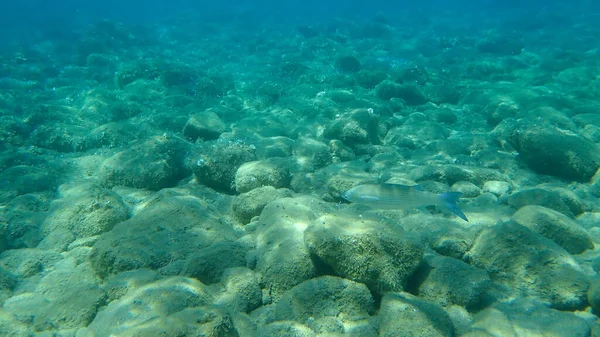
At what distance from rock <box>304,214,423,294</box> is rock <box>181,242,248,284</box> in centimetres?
95

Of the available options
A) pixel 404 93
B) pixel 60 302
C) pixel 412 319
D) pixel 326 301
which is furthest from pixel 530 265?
pixel 404 93

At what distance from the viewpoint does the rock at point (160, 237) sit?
14.4ft

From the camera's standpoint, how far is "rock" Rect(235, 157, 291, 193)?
253 inches

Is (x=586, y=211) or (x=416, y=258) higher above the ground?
(x=416, y=258)

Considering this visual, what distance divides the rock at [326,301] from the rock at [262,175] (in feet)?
9.94

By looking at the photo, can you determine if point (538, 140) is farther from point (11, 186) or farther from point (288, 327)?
point (11, 186)

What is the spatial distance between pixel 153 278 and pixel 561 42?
93.7ft

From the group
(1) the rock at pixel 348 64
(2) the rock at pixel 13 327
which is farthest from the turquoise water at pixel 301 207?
(1) the rock at pixel 348 64

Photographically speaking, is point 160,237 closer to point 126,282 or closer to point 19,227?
point 126,282

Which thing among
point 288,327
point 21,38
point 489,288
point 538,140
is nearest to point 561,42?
point 538,140

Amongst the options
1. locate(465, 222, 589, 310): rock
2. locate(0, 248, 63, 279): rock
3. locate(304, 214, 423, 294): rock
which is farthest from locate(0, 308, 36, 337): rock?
locate(465, 222, 589, 310): rock

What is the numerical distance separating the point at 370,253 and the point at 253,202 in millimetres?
2627

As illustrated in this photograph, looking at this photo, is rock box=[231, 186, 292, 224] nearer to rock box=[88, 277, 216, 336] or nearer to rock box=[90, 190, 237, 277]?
rock box=[90, 190, 237, 277]

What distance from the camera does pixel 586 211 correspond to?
231 inches
